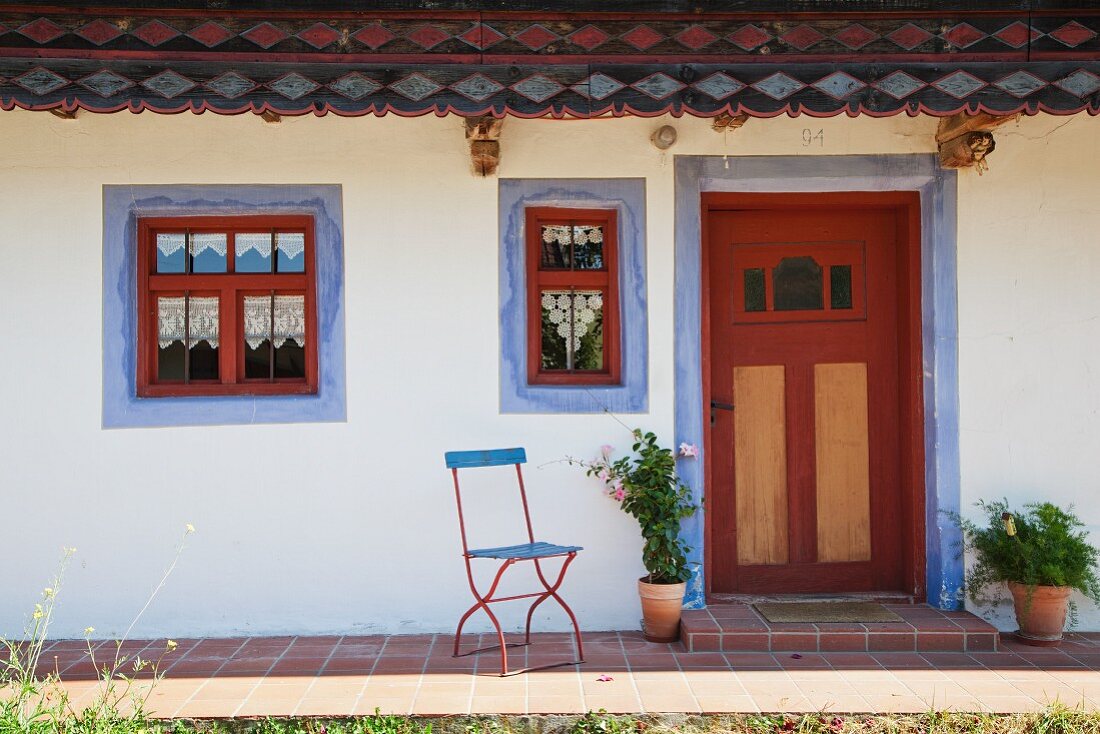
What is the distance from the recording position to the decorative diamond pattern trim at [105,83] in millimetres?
4629

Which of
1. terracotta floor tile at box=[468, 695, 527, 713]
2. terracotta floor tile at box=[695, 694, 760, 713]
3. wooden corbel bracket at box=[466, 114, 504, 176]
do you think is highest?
wooden corbel bracket at box=[466, 114, 504, 176]

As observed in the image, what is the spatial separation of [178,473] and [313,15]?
2543 mm

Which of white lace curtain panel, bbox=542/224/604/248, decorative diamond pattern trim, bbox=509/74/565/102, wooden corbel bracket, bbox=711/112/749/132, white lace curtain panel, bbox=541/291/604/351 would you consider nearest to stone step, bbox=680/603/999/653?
white lace curtain panel, bbox=541/291/604/351

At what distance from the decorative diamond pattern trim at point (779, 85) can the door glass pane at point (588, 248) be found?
1374 mm

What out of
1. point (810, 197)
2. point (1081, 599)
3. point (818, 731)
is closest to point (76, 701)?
point (818, 731)

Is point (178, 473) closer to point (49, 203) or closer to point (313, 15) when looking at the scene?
point (49, 203)

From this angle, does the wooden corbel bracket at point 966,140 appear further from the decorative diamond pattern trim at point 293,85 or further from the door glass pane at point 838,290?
the decorative diamond pattern trim at point 293,85

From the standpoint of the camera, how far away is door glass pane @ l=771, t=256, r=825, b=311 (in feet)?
19.7

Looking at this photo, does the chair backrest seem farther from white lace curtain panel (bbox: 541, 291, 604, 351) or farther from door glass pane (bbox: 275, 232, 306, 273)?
door glass pane (bbox: 275, 232, 306, 273)

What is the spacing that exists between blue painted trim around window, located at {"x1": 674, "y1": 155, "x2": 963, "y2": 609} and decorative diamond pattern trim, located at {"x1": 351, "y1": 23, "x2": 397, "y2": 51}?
1.75 m

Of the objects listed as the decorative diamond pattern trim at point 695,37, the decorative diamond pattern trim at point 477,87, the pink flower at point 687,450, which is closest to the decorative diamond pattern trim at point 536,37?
the decorative diamond pattern trim at point 477,87

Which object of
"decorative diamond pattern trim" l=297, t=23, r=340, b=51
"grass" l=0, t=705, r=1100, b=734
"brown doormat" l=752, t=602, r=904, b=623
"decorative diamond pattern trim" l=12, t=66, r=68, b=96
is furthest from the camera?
"brown doormat" l=752, t=602, r=904, b=623

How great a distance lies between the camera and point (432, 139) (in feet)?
18.4

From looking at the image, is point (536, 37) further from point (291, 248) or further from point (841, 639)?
point (841, 639)
